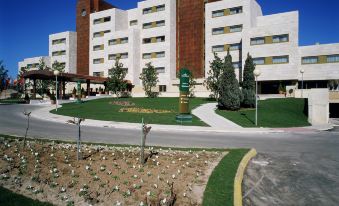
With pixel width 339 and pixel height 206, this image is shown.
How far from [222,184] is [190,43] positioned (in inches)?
2343

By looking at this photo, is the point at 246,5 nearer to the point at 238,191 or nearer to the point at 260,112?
the point at 260,112

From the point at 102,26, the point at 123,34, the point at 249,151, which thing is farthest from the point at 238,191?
the point at 102,26

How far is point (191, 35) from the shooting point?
6456cm

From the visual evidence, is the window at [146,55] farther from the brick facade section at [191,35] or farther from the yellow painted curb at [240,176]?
the yellow painted curb at [240,176]

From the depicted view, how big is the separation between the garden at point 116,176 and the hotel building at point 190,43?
3780cm

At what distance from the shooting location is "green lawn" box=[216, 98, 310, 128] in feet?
82.1

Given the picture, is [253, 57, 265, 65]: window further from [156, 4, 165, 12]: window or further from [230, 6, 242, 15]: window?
[156, 4, 165, 12]: window

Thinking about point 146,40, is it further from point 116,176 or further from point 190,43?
point 116,176

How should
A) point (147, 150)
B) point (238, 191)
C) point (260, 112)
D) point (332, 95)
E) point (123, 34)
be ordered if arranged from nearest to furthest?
point (238, 191)
point (147, 150)
point (260, 112)
point (332, 95)
point (123, 34)

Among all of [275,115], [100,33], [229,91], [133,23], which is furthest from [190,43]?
[275,115]

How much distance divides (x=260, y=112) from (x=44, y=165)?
83.1 ft

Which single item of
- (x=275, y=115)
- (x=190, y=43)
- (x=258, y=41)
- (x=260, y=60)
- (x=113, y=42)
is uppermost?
(x=113, y=42)

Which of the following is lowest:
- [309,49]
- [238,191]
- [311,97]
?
[238,191]

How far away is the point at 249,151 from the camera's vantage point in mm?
11719
